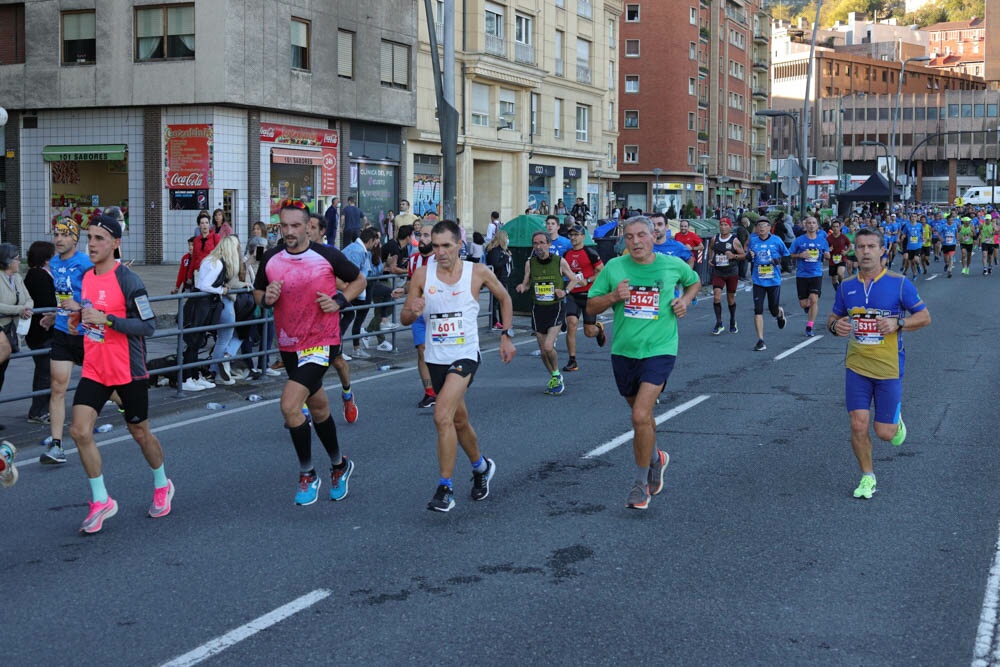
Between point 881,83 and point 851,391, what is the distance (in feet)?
427

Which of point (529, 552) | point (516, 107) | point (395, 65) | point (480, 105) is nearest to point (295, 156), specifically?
point (395, 65)

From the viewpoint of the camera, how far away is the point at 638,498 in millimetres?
7383

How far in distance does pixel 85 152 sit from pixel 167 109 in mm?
2935

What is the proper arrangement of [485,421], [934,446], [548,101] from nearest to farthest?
[934,446] < [485,421] < [548,101]

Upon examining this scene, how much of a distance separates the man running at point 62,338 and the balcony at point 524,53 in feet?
122

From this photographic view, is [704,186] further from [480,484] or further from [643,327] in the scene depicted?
[480,484]

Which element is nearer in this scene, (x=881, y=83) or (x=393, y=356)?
(x=393, y=356)

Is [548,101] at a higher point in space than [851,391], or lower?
higher

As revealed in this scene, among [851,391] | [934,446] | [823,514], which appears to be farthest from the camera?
[934,446]

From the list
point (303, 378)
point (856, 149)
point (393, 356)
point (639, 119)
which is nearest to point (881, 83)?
point (856, 149)

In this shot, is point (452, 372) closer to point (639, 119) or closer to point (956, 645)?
point (956, 645)

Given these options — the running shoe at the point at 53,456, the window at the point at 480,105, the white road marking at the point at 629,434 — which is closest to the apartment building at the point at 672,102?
the window at the point at 480,105

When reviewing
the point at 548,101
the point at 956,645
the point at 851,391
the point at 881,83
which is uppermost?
the point at 881,83

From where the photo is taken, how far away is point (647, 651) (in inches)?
193
